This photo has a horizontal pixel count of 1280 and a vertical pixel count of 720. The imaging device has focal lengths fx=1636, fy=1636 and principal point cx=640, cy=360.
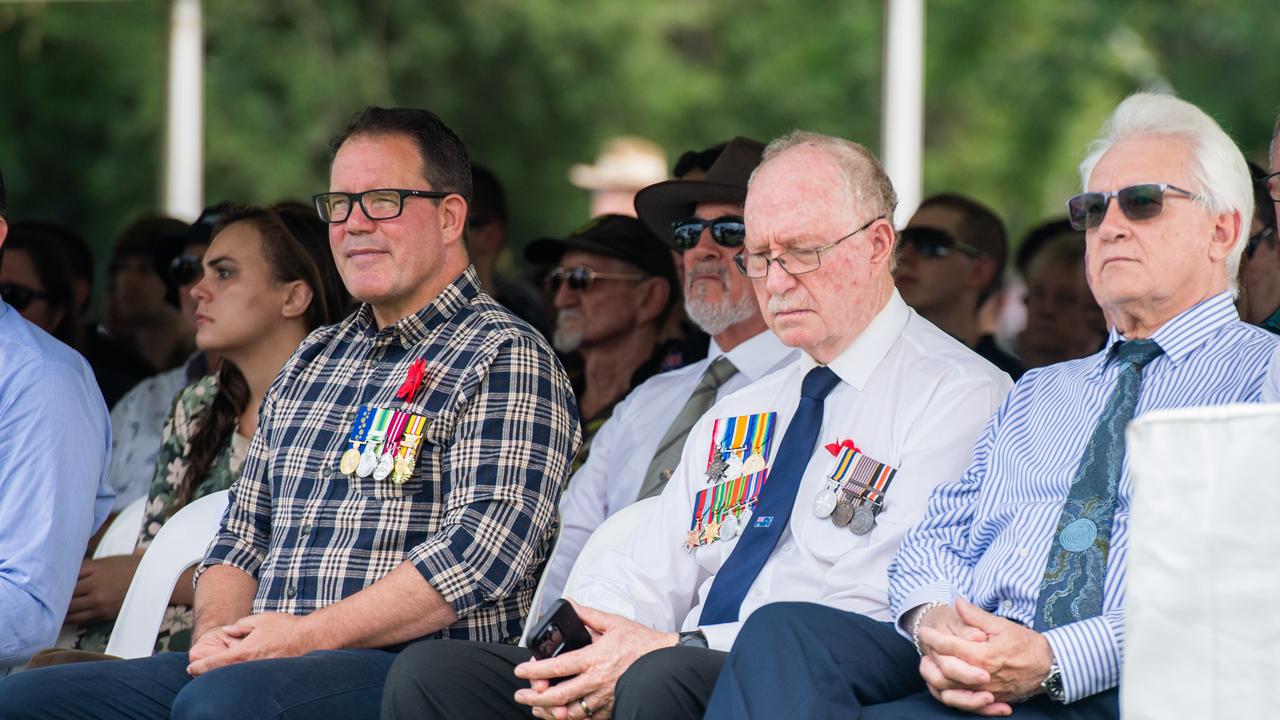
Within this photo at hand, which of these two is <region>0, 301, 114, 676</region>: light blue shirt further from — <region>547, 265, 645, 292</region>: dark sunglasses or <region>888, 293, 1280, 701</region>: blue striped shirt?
<region>547, 265, 645, 292</region>: dark sunglasses

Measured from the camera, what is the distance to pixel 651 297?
19.3 ft

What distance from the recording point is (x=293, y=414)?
4.08 metres

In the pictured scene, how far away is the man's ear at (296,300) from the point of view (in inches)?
191

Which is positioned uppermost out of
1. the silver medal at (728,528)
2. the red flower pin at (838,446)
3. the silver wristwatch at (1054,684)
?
the red flower pin at (838,446)

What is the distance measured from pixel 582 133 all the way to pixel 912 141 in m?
12.2

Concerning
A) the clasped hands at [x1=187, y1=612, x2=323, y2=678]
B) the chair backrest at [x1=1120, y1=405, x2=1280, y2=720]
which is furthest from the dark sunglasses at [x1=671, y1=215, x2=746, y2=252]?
the chair backrest at [x1=1120, y1=405, x2=1280, y2=720]

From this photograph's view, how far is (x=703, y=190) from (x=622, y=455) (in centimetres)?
86

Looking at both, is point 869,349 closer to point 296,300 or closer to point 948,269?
point 296,300

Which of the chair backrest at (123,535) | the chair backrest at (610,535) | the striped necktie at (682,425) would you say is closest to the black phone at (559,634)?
the chair backrest at (610,535)

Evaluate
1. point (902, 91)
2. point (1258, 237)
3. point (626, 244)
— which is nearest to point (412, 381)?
point (626, 244)

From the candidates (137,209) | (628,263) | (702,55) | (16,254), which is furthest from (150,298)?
(702,55)

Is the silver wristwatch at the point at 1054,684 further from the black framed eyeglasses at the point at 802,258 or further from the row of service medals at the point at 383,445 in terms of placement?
the row of service medals at the point at 383,445

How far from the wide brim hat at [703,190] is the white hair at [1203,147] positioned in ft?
4.88

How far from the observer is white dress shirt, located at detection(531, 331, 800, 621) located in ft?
16.1
